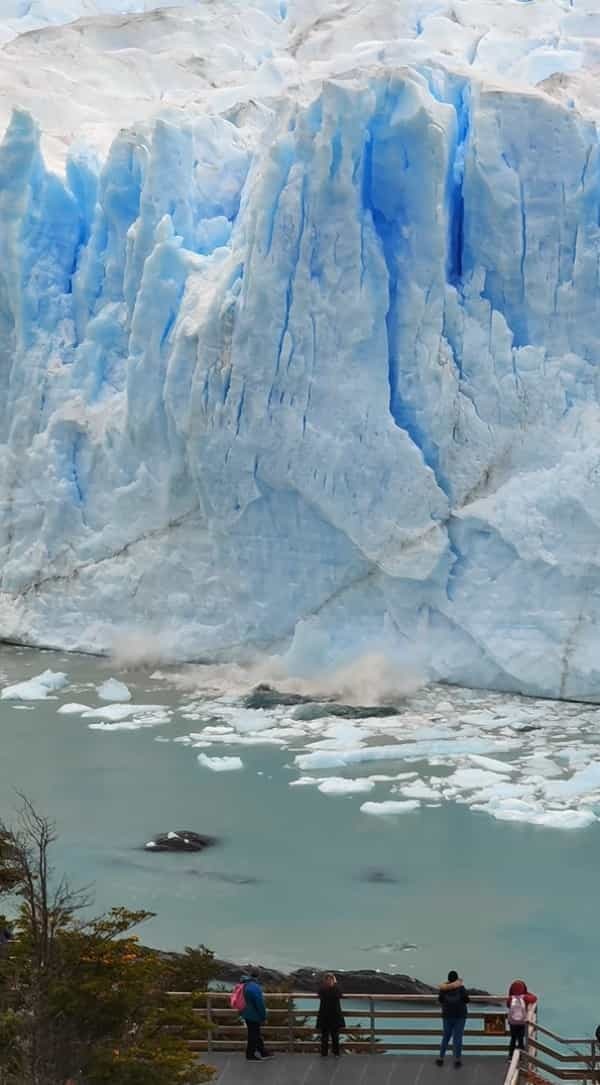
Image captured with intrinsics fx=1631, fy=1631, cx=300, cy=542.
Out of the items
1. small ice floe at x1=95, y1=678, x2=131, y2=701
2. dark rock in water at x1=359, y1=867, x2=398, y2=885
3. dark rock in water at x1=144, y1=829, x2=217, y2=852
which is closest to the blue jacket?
dark rock in water at x1=359, y1=867, x2=398, y2=885

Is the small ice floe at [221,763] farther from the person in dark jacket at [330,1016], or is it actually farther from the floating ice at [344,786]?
the person in dark jacket at [330,1016]

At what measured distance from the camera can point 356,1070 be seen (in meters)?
6.79

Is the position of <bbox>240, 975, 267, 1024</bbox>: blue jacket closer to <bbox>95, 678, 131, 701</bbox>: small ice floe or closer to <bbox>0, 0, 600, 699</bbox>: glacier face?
<bbox>0, 0, 600, 699</bbox>: glacier face

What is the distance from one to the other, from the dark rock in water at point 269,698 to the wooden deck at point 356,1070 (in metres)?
7.70

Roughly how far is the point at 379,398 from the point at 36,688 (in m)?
4.27

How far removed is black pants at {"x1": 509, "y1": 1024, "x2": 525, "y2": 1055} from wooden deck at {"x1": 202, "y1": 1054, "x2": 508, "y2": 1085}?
0.08m

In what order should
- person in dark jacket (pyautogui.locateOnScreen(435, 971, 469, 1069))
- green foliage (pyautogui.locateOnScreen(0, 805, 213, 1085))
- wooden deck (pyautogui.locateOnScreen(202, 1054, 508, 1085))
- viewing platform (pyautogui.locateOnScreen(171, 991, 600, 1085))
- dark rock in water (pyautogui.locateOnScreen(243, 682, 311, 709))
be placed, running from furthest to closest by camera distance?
dark rock in water (pyautogui.locateOnScreen(243, 682, 311, 709)) → person in dark jacket (pyautogui.locateOnScreen(435, 971, 469, 1069)) → wooden deck (pyautogui.locateOnScreen(202, 1054, 508, 1085)) → viewing platform (pyautogui.locateOnScreen(171, 991, 600, 1085)) → green foliage (pyautogui.locateOnScreen(0, 805, 213, 1085))

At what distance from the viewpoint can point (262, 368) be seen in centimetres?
1574

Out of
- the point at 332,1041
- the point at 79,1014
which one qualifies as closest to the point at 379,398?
the point at 332,1041

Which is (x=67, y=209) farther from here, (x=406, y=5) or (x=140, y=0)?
(x=140, y=0)

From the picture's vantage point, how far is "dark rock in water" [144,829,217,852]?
36.6 feet

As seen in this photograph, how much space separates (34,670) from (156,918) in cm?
673

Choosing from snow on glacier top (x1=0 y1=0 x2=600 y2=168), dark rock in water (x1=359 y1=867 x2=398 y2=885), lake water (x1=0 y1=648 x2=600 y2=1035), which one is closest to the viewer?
lake water (x1=0 y1=648 x2=600 y2=1035)

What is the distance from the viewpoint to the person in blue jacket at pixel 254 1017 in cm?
693
